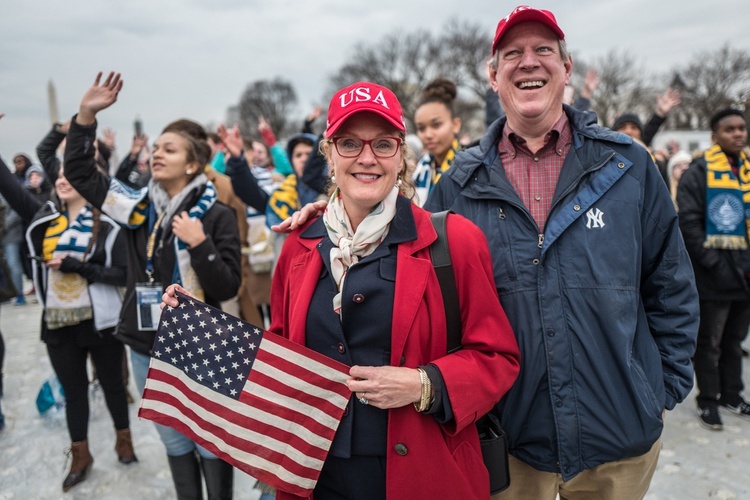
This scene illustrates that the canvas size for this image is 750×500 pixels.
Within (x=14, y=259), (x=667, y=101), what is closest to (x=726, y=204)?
(x=667, y=101)

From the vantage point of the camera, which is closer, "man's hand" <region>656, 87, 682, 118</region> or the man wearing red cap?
the man wearing red cap

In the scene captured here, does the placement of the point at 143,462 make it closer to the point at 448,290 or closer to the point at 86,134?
the point at 86,134

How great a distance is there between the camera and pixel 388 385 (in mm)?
1569

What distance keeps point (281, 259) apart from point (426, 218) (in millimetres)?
624

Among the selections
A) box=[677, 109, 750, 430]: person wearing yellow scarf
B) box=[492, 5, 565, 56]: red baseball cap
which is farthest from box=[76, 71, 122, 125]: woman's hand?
box=[677, 109, 750, 430]: person wearing yellow scarf

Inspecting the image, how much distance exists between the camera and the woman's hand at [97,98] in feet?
9.49

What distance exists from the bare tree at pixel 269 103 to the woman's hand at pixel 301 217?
52.9 m

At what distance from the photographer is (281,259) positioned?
2.04 metres

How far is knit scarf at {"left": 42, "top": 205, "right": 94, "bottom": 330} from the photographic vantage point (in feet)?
12.1

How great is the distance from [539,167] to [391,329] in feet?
2.95

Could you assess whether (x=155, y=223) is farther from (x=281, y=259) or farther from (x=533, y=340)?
(x=533, y=340)

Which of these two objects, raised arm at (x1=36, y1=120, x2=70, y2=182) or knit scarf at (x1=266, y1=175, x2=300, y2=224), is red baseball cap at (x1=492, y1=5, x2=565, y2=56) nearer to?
knit scarf at (x1=266, y1=175, x2=300, y2=224)

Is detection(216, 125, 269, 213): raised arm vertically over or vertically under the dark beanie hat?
under

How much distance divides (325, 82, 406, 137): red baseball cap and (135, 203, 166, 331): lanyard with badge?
1.73m
